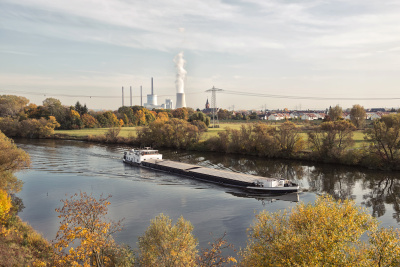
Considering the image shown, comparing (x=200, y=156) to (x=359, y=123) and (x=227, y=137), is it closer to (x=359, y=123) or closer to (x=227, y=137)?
(x=227, y=137)

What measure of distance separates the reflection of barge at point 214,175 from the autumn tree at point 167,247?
22493 millimetres

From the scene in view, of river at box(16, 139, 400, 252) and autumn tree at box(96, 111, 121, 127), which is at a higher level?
autumn tree at box(96, 111, 121, 127)

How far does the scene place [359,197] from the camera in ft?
123

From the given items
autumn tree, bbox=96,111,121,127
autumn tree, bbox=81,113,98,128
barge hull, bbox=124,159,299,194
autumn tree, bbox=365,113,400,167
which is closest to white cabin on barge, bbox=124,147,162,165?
barge hull, bbox=124,159,299,194

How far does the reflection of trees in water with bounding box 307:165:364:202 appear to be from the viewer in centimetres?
4012

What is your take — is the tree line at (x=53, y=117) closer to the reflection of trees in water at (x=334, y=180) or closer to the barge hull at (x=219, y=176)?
the barge hull at (x=219, y=176)

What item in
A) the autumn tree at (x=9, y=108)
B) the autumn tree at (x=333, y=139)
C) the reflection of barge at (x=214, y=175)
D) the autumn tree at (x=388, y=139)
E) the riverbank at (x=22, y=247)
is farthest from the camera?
the autumn tree at (x=9, y=108)

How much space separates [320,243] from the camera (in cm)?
1380

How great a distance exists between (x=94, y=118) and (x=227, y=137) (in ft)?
250

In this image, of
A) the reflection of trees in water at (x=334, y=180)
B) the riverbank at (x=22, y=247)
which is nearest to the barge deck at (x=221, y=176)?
the reflection of trees in water at (x=334, y=180)

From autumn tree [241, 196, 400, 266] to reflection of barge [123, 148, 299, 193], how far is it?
20838mm

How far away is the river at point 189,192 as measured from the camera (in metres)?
28.7

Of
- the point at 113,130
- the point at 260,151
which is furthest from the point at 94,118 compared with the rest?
the point at 260,151

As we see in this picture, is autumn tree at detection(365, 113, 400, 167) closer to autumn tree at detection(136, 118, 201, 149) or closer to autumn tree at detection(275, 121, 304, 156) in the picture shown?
autumn tree at detection(275, 121, 304, 156)
